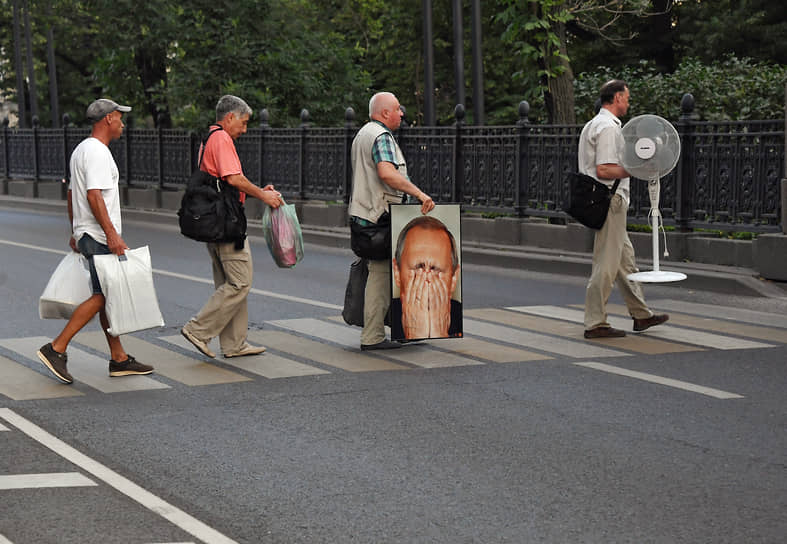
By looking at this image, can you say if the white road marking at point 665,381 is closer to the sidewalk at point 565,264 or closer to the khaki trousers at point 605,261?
the khaki trousers at point 605,261

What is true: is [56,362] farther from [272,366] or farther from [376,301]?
[376,301]

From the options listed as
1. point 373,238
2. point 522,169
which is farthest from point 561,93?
point 373,238

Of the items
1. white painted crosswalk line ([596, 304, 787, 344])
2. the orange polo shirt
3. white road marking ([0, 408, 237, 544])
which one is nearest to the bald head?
the orange polo shirt

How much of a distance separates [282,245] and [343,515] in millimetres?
4156

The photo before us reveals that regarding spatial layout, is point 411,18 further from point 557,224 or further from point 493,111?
point 557,224

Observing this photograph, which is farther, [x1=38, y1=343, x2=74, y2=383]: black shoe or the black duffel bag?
the black duffel bag

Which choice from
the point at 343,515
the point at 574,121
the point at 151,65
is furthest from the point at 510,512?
the point at 151,65

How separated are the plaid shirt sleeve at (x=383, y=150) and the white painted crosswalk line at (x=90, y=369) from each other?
227 centimetres

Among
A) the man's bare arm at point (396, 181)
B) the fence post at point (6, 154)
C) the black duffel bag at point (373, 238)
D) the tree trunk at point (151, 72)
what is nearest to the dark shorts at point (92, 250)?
the black duffel bag at point (373, 238)

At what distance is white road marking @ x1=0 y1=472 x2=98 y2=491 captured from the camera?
5.89 meters

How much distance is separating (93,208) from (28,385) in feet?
4.04

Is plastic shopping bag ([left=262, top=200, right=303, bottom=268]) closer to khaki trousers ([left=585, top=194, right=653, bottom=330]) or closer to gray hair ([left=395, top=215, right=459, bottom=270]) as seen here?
gray hair ([left=395, top=215, right=459, bottom=270])

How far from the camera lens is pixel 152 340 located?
33.2 ft

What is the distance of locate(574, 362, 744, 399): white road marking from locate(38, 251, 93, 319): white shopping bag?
339 cm
